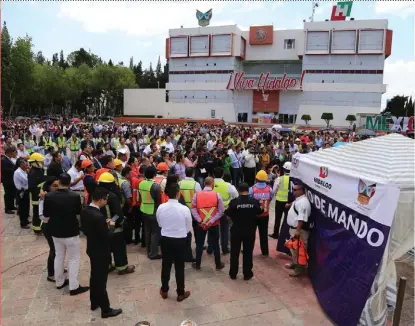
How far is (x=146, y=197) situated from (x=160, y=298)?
1678 mm

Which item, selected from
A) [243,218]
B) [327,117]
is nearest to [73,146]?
[243,218]

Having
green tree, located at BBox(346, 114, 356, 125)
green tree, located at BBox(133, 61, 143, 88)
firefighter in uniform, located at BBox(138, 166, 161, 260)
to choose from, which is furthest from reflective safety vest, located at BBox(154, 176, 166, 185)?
green tree, located at BBox(133, 61, 143, 88)

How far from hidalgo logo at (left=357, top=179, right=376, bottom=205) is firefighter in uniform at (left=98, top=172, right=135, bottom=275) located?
123 inches

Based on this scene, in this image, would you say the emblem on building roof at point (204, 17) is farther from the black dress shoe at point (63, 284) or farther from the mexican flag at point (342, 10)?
the black dress shoe at point (63, 284)

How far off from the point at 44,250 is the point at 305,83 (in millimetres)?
45744

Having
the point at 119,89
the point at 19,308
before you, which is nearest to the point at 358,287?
the point at 19,308

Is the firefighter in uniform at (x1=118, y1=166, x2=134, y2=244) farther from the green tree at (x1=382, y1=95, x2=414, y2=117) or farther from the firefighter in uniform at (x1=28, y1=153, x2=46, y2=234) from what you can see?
the green tree at (x1=382, y1=95, x2=414, y2=117)

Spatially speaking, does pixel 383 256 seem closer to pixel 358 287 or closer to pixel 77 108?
pixel 358 287

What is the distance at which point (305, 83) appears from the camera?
154 ft

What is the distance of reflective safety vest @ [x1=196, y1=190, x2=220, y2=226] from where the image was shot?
5.28 m

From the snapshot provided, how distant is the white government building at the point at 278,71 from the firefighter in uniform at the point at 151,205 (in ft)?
141

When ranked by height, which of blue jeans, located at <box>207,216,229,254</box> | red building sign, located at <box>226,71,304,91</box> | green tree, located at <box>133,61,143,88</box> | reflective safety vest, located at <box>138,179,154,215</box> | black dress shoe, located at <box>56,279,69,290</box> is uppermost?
green tree, located at <box>133,61,143,88</box>

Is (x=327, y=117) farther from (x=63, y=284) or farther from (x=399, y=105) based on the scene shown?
(x=63, y=284)

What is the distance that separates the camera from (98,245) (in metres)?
4.08
